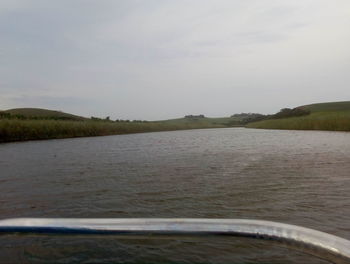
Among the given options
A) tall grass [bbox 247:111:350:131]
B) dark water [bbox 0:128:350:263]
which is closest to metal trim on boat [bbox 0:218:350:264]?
dark water [bbox 0:128:350:263]

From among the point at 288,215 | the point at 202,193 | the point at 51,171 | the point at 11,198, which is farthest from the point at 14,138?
the point at 288,215

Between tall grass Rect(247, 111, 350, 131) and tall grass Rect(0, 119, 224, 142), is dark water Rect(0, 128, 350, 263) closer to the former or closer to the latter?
tall grass Rect(0, 119, 224, 142)

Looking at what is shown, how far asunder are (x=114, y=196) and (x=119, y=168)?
167 inches

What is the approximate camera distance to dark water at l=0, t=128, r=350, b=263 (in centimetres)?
340

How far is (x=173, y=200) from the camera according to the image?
6285 mm

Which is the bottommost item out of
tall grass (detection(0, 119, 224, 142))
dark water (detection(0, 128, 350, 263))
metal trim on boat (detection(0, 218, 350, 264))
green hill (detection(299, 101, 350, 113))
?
dark water (detection(0, 128, 350, 263))

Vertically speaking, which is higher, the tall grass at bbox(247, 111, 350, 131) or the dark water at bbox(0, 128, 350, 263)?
the tall grass at bbox(247, 111, 350, 131)

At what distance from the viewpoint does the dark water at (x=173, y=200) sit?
3.40 meters

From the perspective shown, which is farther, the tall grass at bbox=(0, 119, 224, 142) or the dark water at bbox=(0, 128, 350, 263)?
the tall grass at bbox=(0, 119, 224, 142)

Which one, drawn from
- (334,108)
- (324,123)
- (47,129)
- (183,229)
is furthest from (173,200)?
(334,108)

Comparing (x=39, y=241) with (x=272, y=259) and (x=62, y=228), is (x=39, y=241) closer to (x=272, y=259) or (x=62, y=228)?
(x=62, y=228)

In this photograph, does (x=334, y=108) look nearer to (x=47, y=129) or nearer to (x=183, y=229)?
(x=47, y=129)

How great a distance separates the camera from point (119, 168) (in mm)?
10852

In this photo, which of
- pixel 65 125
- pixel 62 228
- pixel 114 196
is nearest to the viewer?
pixel 62 228
